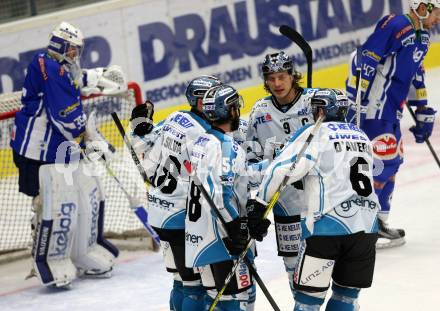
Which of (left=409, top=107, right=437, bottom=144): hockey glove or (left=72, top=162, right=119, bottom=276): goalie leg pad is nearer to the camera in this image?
(left=72, top=162, right=119, bottom=276): goalie leg pad

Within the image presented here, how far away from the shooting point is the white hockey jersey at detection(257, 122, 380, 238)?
4.98m

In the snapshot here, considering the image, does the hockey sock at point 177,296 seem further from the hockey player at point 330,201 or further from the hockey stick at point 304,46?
the hockey stick at point 304,46

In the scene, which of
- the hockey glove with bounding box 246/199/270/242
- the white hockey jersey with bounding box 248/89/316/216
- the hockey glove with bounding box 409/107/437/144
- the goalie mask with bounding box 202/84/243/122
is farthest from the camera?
the hockey glove with bounding box 409/107/437/144

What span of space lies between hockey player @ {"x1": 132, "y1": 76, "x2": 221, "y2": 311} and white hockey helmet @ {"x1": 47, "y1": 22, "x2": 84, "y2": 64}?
1.73m

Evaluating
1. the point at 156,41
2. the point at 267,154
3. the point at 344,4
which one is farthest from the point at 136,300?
the point at 344,4

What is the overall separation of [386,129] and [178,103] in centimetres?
377

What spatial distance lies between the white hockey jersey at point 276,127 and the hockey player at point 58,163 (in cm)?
165

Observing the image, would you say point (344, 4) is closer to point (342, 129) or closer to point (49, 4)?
point (49, 4)

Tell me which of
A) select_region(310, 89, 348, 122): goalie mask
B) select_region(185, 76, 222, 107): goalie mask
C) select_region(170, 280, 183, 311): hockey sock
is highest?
select_region(185, 76, 222, 107): goalie mask

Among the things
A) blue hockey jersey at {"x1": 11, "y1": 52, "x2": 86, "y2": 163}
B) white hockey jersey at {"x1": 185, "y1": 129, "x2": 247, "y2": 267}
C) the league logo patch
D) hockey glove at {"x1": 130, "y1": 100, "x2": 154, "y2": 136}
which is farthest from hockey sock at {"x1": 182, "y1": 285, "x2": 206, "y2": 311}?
the league logo patch

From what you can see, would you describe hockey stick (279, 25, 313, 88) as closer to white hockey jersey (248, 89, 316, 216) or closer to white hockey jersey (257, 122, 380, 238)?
white hockey jersey (248, 89, 316, 216)

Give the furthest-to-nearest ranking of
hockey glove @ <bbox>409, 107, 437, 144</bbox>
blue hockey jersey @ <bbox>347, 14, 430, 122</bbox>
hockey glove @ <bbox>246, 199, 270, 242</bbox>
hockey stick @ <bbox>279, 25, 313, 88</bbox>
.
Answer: hockey glove @ <bbox>409, 107, 437, 144</bbox> < blue hockey jersey @ <bbox>347, 14, 430, 122</bbox> < hockey stick @ <bbox>279, 25, 313, 88</bbox> < hockey glove @ <bbox>246, 199, 270, 242</bbox>

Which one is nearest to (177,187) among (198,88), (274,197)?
(198,88)

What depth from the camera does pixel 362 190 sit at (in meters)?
5.06
